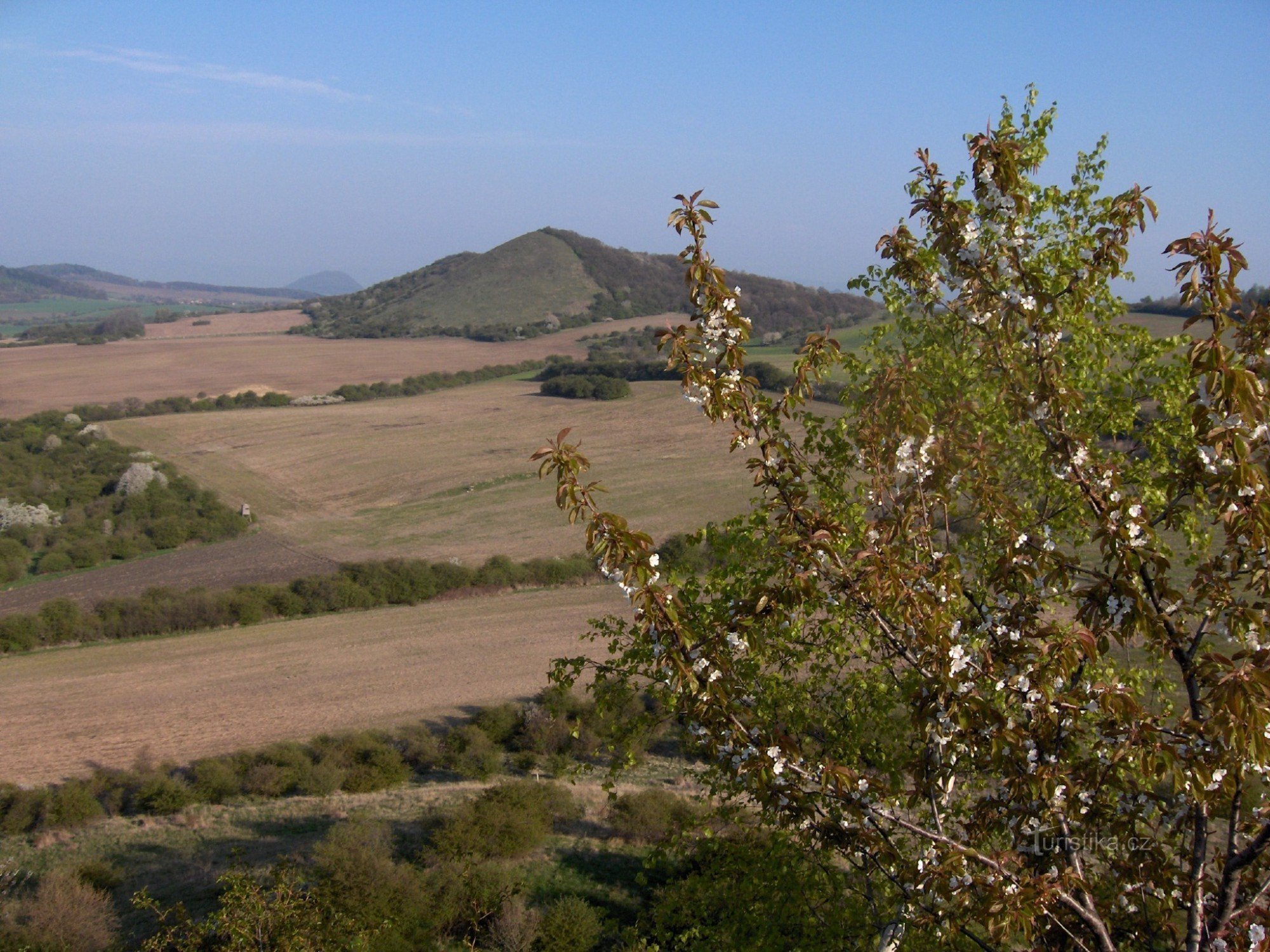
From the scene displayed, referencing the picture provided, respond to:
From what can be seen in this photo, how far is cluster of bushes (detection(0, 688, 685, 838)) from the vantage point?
49.6 feet

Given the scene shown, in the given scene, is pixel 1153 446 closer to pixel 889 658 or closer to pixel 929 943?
pixel 889 658

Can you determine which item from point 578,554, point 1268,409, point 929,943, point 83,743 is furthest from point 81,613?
point 1268,409

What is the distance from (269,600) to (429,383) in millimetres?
45103

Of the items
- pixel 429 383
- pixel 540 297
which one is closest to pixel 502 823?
pixel 429 383

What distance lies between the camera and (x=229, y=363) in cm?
7750

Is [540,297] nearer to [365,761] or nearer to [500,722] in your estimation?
[500,722]

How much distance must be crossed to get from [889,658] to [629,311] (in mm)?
104164

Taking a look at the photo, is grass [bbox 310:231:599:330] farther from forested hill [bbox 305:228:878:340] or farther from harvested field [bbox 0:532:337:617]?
harvested field [bbox 0:532:337:617]

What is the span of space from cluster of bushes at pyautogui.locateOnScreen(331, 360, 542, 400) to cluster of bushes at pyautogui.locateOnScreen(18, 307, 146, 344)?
137 ft

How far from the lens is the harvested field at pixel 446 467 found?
35.2 metres

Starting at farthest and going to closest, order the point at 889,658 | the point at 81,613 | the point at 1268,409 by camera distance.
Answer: the point at 81,613, the point at 889,658, the point at 1268,409

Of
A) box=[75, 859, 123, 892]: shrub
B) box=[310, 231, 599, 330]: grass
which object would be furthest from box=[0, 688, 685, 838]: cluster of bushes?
box=[310, 231, 599, 330]: grass

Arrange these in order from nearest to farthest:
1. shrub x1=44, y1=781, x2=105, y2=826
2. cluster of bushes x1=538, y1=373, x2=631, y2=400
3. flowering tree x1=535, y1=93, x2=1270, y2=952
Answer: flowering tree x1=535, y1=93, x2=1270, y2=952, shrub x1=44, y1=781, x2=105, y2=826, cluster of bushes x1=538, y1=373, x2=631, y2=400

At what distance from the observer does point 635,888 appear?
12.4m
